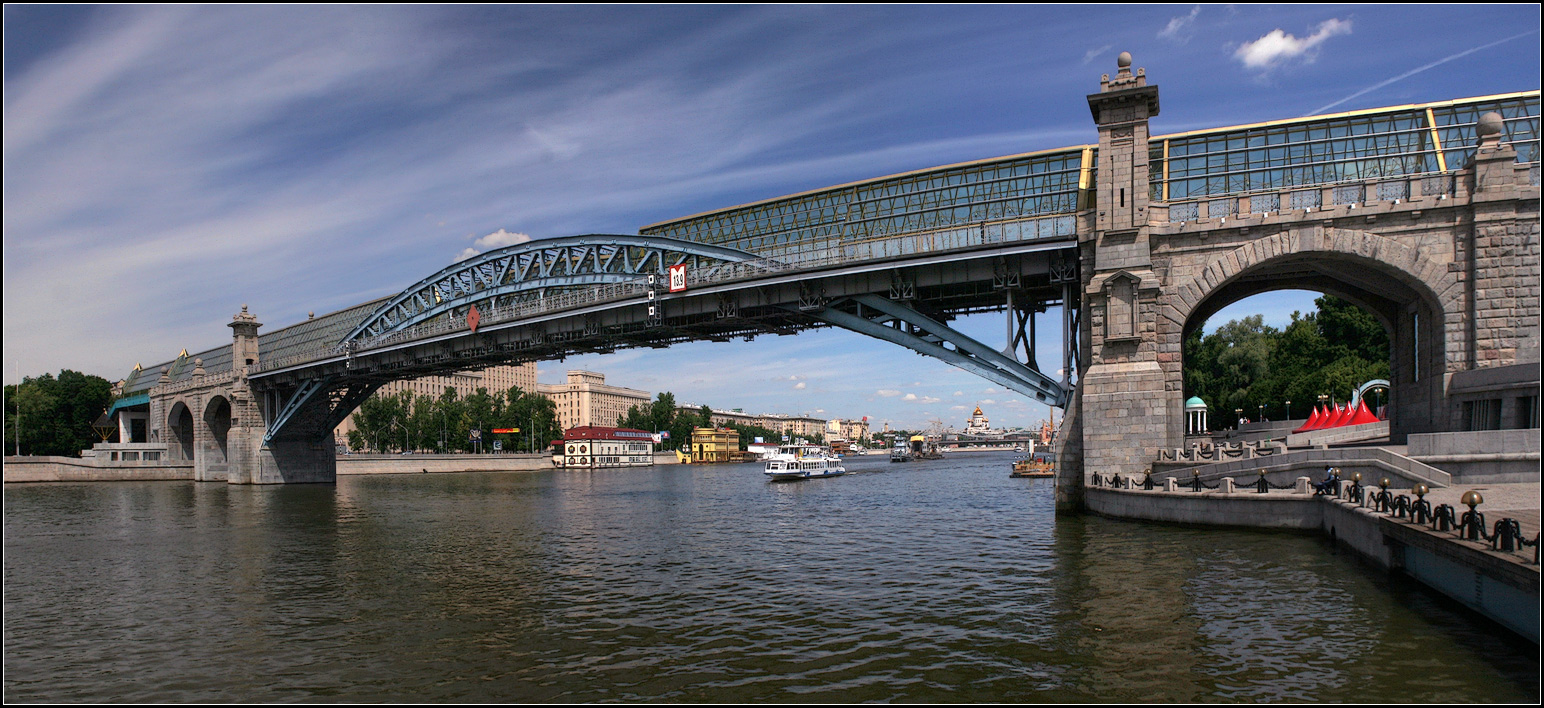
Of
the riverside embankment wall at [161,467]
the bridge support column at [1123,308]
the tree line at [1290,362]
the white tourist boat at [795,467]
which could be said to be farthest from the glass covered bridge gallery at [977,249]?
the riverside embankment wall at [161,467]

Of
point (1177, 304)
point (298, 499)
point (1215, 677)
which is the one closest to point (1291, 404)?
point (1177, 304)

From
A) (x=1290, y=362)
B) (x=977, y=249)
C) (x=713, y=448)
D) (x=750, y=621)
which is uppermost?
(x=977, y=249)

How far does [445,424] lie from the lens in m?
127

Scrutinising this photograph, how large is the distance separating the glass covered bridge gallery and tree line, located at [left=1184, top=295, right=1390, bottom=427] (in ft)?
86.0

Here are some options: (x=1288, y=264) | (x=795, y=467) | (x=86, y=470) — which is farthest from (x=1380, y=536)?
(x=86, y=470)

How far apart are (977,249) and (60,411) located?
365 feet

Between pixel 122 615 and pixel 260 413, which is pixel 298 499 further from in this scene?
pixel 122 615

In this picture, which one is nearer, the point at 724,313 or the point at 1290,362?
the point at 724,313

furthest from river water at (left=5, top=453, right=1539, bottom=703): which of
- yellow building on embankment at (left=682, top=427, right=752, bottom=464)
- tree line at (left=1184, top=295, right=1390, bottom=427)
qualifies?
yellow building on embankment at (left=682, top=427, right=752, bottom=464)

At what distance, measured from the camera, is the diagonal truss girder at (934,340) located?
34.6 meters

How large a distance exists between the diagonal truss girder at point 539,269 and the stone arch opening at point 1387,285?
64.4 feet

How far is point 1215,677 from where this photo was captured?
12.2 m

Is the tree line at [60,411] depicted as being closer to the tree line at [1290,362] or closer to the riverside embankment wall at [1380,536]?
the riverside embankment wall at [1380,536]

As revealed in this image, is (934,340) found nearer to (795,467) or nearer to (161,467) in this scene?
(795,467)
